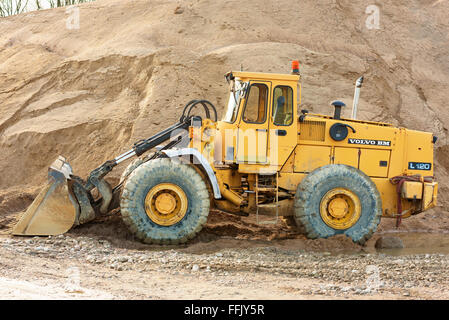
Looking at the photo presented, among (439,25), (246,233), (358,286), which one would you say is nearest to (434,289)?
(358,286)

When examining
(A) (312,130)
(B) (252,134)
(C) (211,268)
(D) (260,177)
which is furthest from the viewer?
(A) (312,130)

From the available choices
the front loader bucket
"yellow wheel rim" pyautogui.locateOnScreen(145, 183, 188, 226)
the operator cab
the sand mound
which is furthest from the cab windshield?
the front loader bucket

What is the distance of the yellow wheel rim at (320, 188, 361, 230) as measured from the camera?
9.46 m

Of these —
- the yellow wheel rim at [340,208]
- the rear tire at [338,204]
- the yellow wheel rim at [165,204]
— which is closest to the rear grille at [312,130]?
the rear tire at [338,204]

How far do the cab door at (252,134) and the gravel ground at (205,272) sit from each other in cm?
143

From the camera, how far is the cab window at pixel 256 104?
9.51m

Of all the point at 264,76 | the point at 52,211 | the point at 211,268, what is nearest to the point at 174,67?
the point at 264,76

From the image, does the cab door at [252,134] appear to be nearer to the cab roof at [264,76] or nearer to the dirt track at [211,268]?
the cab roof at [264,76]

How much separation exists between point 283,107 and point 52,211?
4042 mm

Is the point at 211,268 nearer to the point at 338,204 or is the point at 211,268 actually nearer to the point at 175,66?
the point at 338,204

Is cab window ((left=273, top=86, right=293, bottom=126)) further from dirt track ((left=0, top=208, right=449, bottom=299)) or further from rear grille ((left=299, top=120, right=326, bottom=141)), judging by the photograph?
dirt track ((left=0, top=208, right=449, bottom=299))

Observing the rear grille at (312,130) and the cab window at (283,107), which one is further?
the rear grille at (312,130)

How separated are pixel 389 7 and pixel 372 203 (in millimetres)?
11942

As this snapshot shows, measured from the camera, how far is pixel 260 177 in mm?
9711
